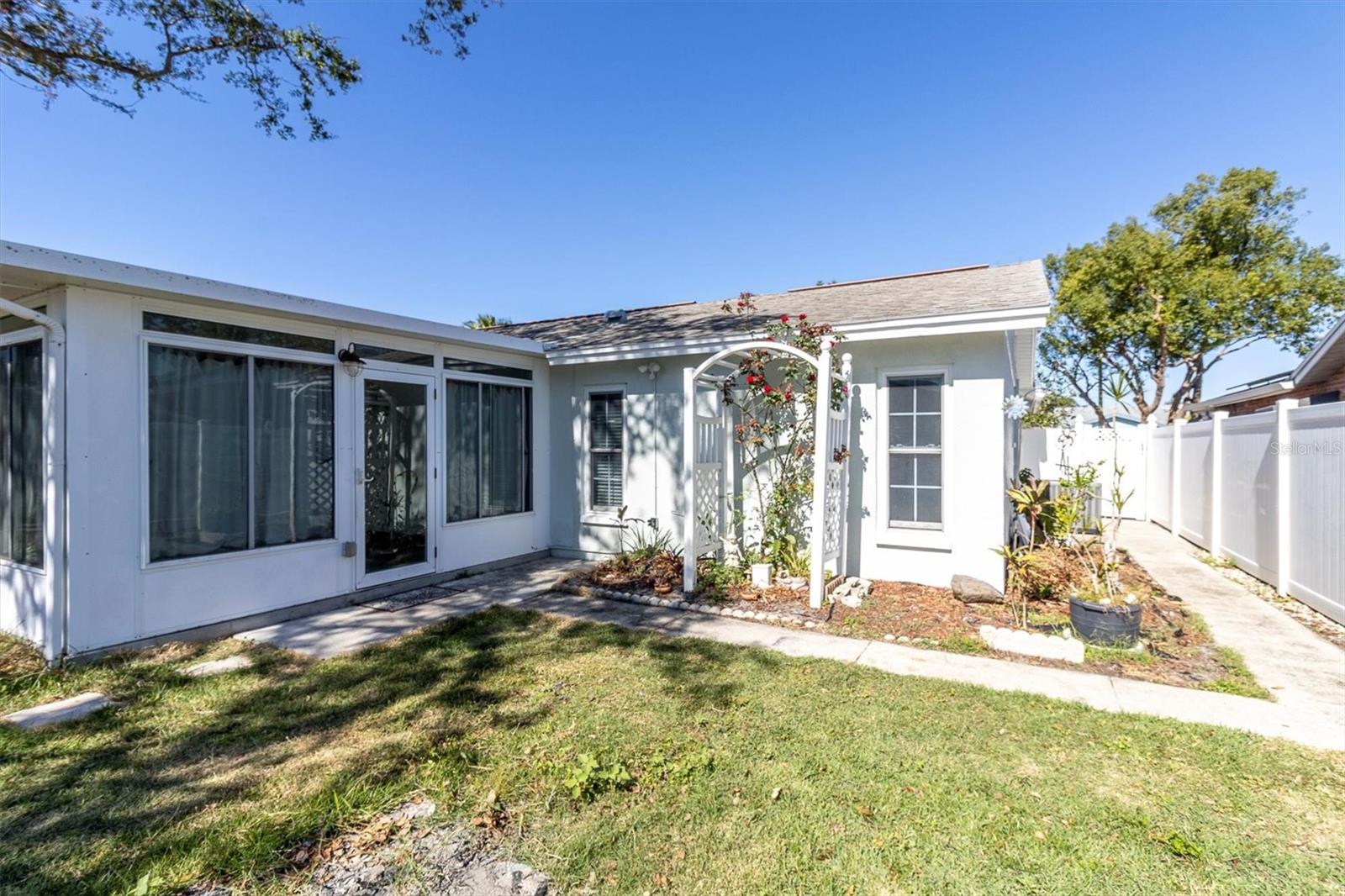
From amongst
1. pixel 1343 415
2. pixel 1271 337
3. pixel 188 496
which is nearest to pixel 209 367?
pixel 188 496

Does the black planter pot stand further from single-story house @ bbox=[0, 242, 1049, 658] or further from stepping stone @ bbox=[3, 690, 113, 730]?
stepping stone @ bbox=[3, 690, 113, 730]

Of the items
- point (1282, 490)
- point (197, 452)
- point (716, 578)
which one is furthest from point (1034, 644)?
point (197, 452)

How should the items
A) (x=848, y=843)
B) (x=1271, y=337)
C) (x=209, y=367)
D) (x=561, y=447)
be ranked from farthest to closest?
(x=1271, y=337) < (x=561, y=447) < (x=209, y=367) < (x=848, y=843)

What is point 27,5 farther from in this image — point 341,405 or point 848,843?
point 848,843

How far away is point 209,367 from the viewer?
5.30m

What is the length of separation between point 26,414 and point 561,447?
18.0ft

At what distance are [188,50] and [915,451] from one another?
10647mm

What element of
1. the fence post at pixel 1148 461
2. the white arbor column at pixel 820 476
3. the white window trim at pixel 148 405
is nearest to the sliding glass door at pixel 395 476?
the white window trim at pixel 148 405

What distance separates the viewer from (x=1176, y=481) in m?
11.5

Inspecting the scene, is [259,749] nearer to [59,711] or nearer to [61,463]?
[59,711]

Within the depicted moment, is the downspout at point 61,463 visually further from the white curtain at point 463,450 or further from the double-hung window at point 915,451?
the double-hung window at point 915,451

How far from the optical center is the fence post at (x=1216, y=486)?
8945 millimetres

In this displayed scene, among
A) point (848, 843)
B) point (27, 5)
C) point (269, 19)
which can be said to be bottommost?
point (848, 843)

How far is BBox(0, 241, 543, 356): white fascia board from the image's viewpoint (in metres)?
4.10
